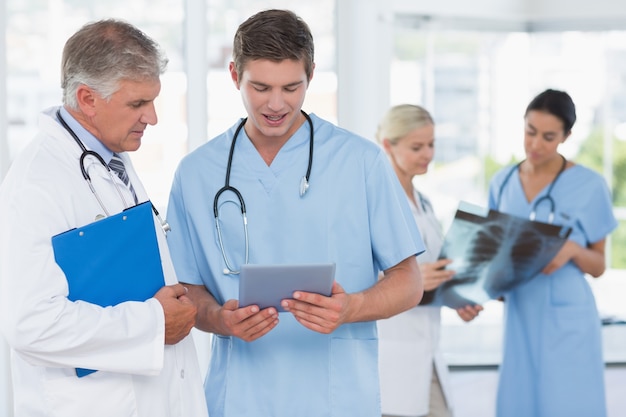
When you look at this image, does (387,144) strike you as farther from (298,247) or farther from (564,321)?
(298,247)

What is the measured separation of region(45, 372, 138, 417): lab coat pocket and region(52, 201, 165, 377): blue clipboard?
34mm

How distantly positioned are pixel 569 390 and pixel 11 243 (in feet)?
7.54

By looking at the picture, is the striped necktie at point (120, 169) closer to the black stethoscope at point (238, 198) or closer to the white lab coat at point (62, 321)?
the white lab coat at point (62, 321)

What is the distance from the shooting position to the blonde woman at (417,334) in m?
2.71

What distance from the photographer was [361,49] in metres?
4.13

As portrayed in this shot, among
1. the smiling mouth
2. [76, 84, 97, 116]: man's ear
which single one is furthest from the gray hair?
→ the smiling mouth

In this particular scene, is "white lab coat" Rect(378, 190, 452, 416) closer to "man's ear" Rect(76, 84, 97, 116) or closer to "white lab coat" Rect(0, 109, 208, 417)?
"white lab coat" Rect(0, 109, 208, 417)

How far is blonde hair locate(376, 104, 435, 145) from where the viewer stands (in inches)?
117

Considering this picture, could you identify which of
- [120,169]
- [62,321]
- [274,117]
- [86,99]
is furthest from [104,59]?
[62,321]

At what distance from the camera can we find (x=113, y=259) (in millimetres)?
1503

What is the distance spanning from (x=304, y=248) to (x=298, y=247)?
0.01m

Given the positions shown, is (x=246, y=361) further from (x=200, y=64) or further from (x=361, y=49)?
(x=361, y=49)

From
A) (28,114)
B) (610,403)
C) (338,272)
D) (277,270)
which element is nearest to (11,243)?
(277,270)

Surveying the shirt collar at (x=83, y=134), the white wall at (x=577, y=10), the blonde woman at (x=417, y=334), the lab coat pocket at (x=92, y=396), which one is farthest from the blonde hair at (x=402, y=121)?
the white wall at (x=577, y=10)
